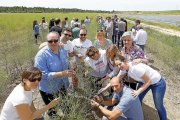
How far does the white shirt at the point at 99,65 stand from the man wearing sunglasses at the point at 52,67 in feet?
2.90

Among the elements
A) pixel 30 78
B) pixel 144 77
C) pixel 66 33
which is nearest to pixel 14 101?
pixel 30 78

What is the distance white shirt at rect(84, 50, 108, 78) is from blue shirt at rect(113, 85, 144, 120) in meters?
1.16

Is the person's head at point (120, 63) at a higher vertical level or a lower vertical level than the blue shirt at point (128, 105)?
higher

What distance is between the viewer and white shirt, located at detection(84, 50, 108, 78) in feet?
20.7

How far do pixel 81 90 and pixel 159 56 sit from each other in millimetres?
9998

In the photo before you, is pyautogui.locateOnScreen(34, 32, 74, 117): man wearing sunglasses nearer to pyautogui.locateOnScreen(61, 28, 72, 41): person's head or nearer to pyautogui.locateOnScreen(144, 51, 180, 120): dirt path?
pyautogui.locateOnScreen(61, 28, 72, 41): person's head

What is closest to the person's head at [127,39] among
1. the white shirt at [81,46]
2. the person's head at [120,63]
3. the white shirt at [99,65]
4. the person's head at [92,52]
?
the white shirt at [99,65]

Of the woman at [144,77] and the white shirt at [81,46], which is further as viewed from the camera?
the white shirt at [81,46]

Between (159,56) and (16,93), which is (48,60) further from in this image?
(159,56)

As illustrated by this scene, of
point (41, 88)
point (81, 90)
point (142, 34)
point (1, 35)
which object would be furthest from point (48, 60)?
point (1, 35)

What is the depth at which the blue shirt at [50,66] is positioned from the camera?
523 cm

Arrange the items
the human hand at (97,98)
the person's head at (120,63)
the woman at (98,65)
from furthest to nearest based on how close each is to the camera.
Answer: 1. the woman at (98,65)
2. the human hand at (97,98)
3. the person's head at (120,63)

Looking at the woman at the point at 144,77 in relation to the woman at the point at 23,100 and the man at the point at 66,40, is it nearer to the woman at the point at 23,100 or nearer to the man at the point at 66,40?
the man at the point at 66,40

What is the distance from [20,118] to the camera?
160 inches
